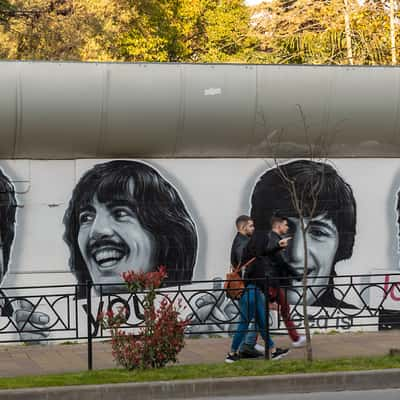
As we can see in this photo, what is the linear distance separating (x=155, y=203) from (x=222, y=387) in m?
4.21

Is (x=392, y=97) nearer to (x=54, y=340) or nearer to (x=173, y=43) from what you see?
(x=54, y=340)

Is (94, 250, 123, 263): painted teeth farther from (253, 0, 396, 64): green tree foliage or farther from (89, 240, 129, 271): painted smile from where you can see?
(253, 0, 396, 64): green tree foliage

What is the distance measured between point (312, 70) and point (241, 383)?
5.31 metres

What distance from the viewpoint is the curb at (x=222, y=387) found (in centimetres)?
934

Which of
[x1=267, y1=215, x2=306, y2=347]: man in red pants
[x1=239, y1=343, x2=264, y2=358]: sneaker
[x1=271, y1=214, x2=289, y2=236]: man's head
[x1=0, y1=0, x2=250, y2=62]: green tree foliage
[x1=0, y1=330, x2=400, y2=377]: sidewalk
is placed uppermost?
[x1=0, y1=0, x2=250, y2=62]: green tree foliage

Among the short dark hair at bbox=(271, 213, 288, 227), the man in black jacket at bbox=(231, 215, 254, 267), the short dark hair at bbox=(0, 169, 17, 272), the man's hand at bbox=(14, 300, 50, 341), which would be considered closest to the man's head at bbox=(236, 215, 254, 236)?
the man in black jacket at bbox=(231, 215, 254, 267)

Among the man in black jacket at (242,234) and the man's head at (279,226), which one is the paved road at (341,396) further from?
the man's head at (279,226)

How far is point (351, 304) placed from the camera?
13836 millimetres

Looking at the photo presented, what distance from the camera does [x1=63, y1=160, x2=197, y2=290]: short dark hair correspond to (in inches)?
522

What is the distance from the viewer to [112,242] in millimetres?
13227

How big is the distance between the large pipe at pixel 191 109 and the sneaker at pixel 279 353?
3264mm

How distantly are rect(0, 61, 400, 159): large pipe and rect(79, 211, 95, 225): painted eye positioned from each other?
823 millimetres

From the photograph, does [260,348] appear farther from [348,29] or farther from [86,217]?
[348,29]

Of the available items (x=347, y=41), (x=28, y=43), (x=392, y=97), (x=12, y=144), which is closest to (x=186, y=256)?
(x=12, y=144)
